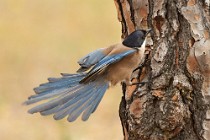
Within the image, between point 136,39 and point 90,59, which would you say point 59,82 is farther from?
point 136,39

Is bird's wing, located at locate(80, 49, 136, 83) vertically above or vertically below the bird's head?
below

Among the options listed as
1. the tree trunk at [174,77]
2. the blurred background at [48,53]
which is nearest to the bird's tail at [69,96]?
the tree trunk at [174,77]

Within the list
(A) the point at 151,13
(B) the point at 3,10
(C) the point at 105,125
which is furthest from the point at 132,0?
(B) the point at 3,10

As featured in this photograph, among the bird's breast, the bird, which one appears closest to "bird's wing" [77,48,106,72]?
the bird

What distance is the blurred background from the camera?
5.85 metres

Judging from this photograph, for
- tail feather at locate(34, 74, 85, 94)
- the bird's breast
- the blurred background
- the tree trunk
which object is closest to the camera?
the tree trunk

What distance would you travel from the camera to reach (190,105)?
12.0ft

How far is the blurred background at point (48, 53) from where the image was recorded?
5848 millimetres

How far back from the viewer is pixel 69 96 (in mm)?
3783

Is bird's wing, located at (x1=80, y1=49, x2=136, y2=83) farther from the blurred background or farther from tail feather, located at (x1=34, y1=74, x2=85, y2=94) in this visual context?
the blurred background

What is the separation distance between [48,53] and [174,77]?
3699 mm

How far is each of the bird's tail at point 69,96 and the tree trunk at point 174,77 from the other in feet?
0.65

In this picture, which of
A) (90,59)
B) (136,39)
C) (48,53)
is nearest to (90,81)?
(90,59)

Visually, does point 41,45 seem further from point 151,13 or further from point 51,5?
point 151,13
